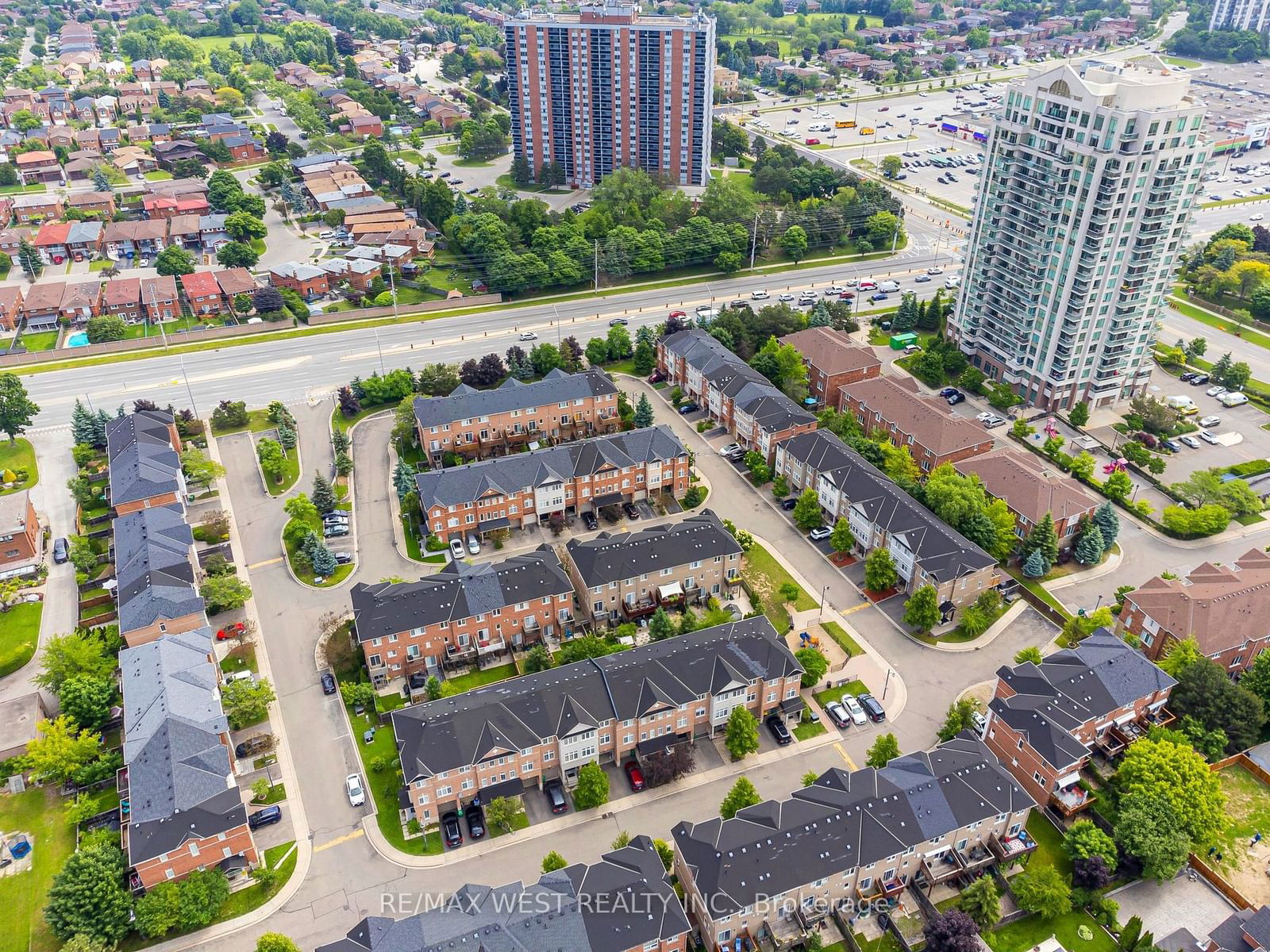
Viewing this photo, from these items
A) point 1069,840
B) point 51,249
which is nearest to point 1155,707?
point 1069,840

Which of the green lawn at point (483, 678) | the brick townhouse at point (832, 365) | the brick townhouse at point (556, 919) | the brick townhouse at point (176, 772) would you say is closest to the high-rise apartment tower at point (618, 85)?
the brick townhouse at point (832, 365)

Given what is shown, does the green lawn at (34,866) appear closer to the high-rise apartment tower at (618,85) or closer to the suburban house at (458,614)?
the suburban house at (458,614)

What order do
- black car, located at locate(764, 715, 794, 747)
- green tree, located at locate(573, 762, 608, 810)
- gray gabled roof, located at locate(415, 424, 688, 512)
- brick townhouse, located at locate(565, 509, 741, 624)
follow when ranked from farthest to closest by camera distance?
gray gabled roof, located at locate(415, 424, 688, 512)
brick townhouse, located at locate(565, 509, 741, 624)
black car, located at locate(764, 715, 794, 747)
green tree, located at locate(573, 762, 608, 810)

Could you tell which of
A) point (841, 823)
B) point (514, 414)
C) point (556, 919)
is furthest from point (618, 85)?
point (556, 919)

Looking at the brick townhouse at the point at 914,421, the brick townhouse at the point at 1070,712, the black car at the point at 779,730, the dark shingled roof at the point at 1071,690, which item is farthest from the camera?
the brick townhouse at the point at 914,421

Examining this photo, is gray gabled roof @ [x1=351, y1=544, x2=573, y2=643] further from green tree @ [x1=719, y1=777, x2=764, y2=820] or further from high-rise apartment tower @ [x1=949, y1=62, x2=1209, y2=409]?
high-rise apartment tower @ [x1=949, y1=62, x2=1209, y2=409]

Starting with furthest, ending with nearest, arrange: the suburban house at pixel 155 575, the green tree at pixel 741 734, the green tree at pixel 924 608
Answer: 1. the green tree at pixel 924 608
2. the suburban house at pixel 155 575
3. the green tree at pixel 741 734

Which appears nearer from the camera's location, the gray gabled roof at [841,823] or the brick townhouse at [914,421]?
the gray gabled roof at [841,823]

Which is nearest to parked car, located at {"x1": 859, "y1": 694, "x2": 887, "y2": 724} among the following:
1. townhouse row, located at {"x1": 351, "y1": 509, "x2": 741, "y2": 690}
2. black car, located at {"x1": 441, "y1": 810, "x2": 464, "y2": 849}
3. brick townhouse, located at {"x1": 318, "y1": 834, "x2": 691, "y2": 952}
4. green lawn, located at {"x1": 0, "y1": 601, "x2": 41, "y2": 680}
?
townhouse row, located at {"x1": 351, "y1": 509, "x2": 741, "y2": 690}
